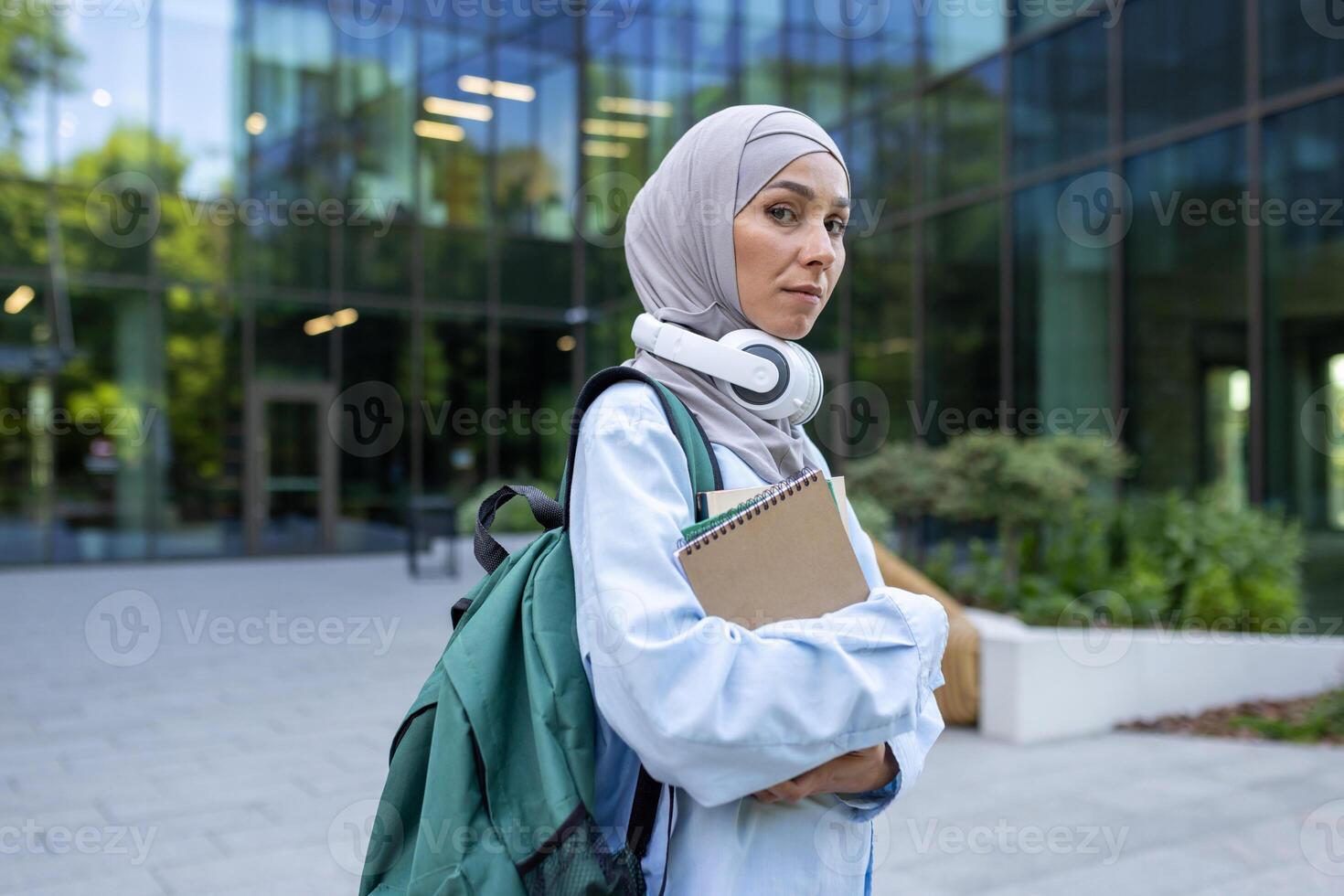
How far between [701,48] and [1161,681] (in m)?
14.4

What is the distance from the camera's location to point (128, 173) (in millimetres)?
16156

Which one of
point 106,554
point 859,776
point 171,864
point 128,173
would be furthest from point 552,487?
point 859,776

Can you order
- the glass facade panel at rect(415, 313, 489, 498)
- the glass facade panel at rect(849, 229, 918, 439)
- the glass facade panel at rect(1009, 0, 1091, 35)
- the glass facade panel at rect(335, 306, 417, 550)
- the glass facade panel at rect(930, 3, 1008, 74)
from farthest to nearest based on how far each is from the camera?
the glass facade panel at rect(415, 313, 489, 498), the glass facade panel at rect(335, 306, 417, 550), the glass facade panel at rect(849, 229, 918, 439), the glass facade panel at rect(930, 3, 1008, 74), the glass facade panel at rect(1009, 0, 1091, 35)

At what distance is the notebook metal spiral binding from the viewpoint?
4.17 feet

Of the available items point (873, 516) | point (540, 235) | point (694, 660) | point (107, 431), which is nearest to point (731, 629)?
point (694, 660)

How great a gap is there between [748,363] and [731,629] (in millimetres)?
400

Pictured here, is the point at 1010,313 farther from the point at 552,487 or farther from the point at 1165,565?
the point at 552,487

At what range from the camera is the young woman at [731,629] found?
120 cm

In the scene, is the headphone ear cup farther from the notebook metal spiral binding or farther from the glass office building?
the glass office building

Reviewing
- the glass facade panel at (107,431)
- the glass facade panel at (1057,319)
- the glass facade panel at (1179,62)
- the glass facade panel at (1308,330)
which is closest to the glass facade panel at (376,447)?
the glass facade panel at (107,431)

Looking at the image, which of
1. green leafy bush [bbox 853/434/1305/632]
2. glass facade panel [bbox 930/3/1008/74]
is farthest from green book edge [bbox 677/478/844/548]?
glass facade panel [bbox 930/3/1008/74]

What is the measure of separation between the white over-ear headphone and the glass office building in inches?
352

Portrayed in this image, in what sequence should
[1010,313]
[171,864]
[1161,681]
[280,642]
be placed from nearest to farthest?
[171,864]
[1161,681]
[280,642]
[1010,313]

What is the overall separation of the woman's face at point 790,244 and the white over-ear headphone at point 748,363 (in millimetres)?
48
